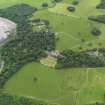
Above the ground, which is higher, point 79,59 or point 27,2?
point 79,59

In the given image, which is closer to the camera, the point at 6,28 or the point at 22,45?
the point at 22,45

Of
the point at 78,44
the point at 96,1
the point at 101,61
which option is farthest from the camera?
the point at 96,1

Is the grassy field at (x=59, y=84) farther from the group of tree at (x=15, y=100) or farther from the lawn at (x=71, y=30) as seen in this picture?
the lawn at (x=71, y=30)

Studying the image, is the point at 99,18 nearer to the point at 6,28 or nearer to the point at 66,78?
the point at 6,28

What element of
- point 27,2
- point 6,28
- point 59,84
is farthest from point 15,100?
point 27,2

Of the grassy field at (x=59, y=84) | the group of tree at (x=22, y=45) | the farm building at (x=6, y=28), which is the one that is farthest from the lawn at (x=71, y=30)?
the grassy field at (x=59, y=84)

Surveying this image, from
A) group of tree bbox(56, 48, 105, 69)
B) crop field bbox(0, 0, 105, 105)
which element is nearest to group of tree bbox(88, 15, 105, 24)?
crop field bbox(0, 0, 105, 105)

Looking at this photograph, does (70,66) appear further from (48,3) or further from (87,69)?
(48,3)

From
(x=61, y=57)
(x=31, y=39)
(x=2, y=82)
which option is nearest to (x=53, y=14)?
(x=31, y=39)
